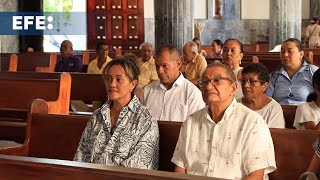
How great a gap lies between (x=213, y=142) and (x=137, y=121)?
559mm

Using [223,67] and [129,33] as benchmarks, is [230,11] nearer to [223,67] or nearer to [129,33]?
[129,33]

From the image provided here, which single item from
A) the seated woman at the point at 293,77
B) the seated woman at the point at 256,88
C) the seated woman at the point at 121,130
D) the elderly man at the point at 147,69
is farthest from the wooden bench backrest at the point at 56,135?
the elderly man at the point at 147,69

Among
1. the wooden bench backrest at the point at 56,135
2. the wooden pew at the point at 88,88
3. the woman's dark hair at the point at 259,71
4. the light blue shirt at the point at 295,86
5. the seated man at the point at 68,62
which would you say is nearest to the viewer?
the wooden bench backrest at the point at 56,135

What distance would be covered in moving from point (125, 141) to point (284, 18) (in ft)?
39.7

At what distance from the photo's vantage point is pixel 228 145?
3383 millimetres

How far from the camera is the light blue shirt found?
5.87 metres

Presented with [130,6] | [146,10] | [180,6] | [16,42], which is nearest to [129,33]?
[130,6]

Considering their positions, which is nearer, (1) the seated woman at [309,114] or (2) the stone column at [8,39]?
(1) the seated woman at [309,114]

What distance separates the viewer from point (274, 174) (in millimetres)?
3596

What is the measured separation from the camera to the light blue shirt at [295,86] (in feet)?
19.2

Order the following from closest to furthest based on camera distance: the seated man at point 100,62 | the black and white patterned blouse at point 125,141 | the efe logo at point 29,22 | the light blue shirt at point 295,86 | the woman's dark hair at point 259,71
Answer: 1. the black and white patterned blouse at point 125,141
2. the woman's dark hair at point 259,71
3. the light blue shirt at point 295,86
4. the seated man at point 100,62
5. the efe logo at point 29,22

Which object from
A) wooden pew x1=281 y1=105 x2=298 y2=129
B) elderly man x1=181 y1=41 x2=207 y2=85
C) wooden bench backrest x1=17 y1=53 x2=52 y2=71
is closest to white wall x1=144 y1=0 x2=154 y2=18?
wooden bench backrest x1=17 y1=53 x2=52 y2=71

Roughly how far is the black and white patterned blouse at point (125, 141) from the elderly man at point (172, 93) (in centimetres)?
115

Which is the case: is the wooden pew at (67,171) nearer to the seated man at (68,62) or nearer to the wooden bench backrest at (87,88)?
the wooden bench backrest at (87,88)
